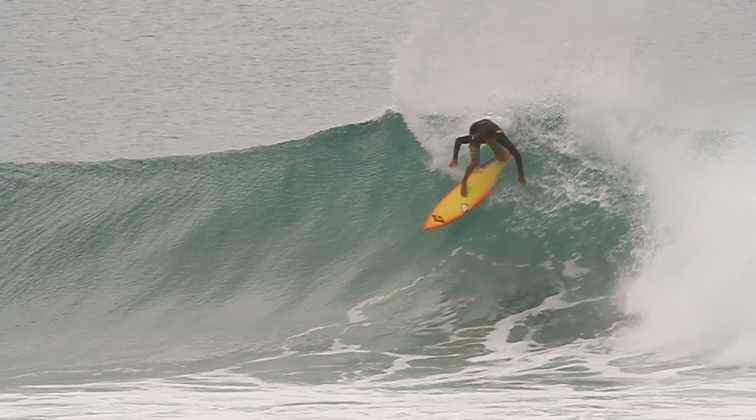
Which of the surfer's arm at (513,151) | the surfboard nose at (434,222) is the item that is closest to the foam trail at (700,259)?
the surfer's arm at (513,151)

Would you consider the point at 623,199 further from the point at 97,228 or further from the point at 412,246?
the point at 97,228

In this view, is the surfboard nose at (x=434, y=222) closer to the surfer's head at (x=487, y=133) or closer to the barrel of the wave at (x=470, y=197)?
the barrel of the wave at (x=470, y=197)

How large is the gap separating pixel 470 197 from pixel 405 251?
1017mm

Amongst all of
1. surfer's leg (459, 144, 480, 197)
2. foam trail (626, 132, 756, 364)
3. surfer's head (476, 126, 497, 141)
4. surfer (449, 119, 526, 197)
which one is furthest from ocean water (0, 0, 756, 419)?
surfer's head (476, 126, 497, 141)

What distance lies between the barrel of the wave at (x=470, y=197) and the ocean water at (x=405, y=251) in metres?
0.21

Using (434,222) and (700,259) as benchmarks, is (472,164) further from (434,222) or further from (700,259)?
(700,259)

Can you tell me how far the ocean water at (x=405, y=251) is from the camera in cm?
764

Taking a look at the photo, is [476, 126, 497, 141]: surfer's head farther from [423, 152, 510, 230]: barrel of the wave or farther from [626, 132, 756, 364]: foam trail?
[626, 132, 756, 364]: foam trail

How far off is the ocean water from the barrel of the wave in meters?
0.21

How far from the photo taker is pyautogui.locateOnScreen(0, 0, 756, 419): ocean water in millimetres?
7641

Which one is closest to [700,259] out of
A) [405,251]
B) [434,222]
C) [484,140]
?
[484,140]

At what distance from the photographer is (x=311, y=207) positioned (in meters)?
11.1

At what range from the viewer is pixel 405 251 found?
1016 centimetres

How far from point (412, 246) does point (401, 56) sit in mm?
5527
